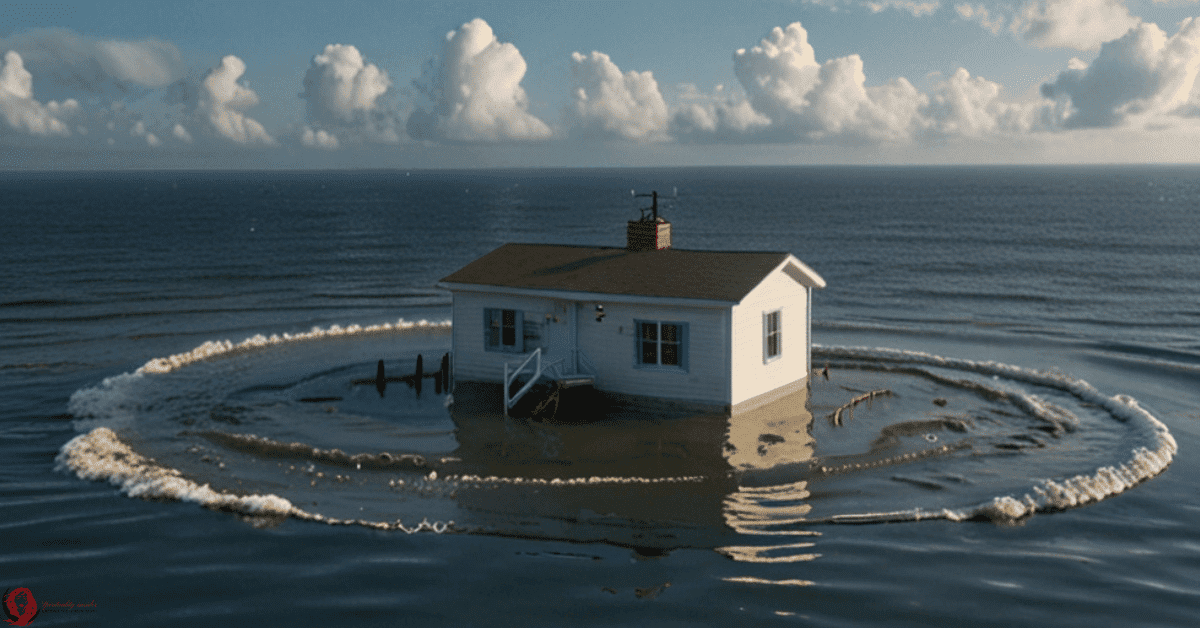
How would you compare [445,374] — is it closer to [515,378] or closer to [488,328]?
[488,328]

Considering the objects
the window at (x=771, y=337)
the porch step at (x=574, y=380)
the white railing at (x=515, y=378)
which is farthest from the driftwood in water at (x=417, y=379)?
the window at (x=771, y=337)

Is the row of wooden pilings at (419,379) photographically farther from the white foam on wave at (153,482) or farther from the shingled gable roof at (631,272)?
the white foam on wave at (153,482)

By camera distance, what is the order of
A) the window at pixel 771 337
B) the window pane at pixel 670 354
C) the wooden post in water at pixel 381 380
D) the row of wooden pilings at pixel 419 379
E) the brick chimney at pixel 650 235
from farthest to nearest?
the wooden post in water at pixel 381 380, the brick chimney at pixel 650 235, the row of wooden pilings at pixel 419 379, the window at pixel 771 337, the window pane at pixel 670 354

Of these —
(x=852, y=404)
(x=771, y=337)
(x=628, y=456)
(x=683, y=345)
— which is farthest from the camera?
(x=771, y=337)

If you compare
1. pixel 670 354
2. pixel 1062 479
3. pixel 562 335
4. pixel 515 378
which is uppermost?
pixel 562 335

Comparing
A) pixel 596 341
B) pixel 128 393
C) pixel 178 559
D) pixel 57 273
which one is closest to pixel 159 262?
pixel 57 273

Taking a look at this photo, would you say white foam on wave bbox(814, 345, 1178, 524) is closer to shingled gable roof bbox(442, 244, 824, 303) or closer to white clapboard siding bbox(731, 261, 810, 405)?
white clapboard siding bbox(731, 261, 810, 405)

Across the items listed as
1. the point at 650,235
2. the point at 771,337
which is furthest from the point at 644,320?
the point at 650,235
